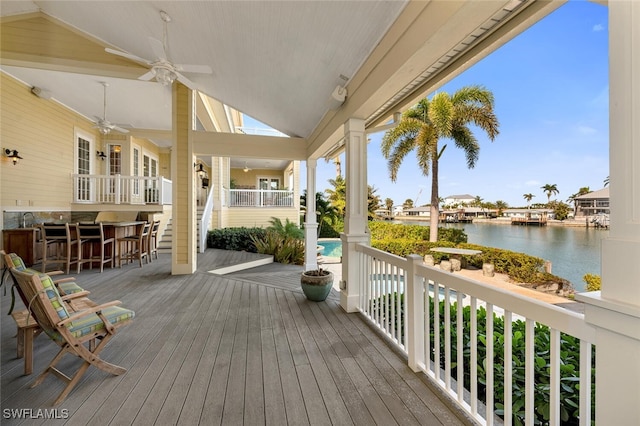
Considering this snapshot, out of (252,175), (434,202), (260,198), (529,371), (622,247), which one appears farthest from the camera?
(252,175)

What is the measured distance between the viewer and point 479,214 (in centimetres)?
779

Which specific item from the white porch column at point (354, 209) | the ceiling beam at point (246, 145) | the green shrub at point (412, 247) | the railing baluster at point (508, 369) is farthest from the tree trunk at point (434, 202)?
the railing baluster at point (508, 369)

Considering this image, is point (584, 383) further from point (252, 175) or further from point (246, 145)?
point (252, 175)

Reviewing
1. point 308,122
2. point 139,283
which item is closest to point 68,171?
point 139,283

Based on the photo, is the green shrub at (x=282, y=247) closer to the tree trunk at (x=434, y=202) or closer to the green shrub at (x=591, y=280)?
the green shrub at (x=591, y=280)

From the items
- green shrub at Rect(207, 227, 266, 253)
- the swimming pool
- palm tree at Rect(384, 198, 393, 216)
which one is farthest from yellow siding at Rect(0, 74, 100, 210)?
palm tree at Rect(384, 198, 393, 216)

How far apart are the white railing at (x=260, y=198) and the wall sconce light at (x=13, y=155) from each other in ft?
21.7

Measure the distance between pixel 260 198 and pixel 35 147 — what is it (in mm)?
7095

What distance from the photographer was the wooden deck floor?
6.19 ft

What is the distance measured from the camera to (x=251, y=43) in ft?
11.2

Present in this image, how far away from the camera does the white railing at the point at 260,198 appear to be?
40.2ft

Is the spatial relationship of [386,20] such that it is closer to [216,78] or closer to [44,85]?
[216,78]

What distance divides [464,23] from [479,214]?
7026 mm

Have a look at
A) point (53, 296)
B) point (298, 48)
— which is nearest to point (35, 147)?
point (53, 296)
